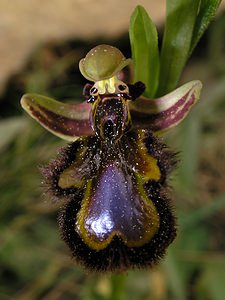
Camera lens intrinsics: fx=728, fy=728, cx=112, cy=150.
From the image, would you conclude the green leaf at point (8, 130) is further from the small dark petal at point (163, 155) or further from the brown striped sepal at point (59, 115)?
the small dark petal at point (163, 155)

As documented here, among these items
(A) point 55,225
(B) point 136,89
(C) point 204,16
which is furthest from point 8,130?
(C) point 204,16

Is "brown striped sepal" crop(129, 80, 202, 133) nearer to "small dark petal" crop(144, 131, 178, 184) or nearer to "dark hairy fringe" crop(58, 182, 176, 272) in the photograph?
"small dark petal" crop(144, 131, 178, 184)

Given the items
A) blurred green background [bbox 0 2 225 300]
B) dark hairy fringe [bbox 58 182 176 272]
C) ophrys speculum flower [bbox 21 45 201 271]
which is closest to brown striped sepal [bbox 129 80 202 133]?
ophrys speculum flower [bbox 21 45 201 271]

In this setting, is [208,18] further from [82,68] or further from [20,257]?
[20,257]

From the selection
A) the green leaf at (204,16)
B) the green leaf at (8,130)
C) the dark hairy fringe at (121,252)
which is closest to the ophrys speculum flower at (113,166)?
the dark hairy fringe at (121,252)

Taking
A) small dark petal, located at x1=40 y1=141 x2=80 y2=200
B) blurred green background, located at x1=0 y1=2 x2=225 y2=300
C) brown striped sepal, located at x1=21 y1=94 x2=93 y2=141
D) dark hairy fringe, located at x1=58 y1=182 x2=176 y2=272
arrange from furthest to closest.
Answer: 1. blurred green background, located at x1=0 y1=2 x2=225 y2=300
2. brown striped sepal, located at x1=21 y1=94 x2=93 y2=141
3. small dark petal, located at x1=40 y1=141 x2=80 y2=200
4. dark hairy fringe, located at x1=58 y1=182 x2=176 y2=272

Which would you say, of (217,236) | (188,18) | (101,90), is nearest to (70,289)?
(217,236)
